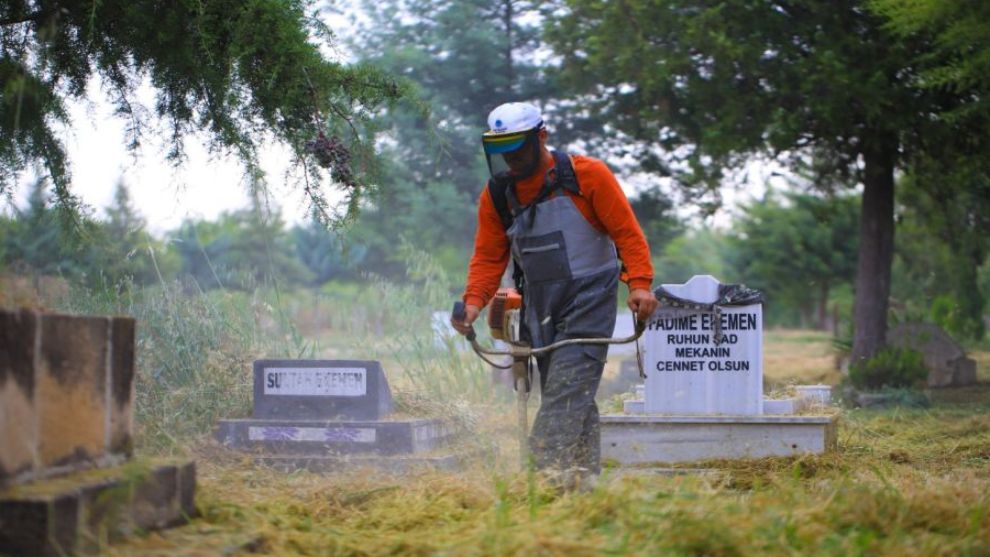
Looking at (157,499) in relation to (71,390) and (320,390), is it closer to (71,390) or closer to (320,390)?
(71,390)

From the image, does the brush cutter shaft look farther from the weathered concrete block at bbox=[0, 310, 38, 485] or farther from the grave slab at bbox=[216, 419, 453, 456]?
the weathered concrete block at bbox=[0, 310, 38, 485]

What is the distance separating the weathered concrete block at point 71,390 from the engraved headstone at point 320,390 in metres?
3.47

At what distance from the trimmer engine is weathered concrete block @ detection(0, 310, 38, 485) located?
9.46 feet

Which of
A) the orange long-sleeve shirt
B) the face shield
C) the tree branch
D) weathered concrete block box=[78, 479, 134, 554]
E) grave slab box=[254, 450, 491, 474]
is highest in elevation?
the tree branch

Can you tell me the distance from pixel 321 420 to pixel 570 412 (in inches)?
95.4

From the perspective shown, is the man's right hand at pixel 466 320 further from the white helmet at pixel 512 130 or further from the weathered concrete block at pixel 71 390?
the weathered concrete block at pixel 71 390

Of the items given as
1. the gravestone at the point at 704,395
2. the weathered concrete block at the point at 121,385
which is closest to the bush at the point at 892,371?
the gravestone at the point at 704,395

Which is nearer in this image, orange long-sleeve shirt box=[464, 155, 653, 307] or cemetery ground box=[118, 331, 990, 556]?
cemetery ground box=[118, 331, 990, 556]

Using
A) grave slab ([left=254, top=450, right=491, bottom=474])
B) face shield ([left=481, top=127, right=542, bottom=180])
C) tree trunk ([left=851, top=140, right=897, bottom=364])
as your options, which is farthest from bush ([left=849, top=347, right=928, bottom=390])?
face shield ([left=481, top=127, right=542, bottom=180])

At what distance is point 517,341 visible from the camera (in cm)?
669

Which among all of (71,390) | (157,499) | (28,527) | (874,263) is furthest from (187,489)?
(874,263)

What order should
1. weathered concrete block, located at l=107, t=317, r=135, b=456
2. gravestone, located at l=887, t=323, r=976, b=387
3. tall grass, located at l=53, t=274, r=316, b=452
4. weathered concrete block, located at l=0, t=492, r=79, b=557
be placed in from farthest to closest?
gravestone, located at l=887, t=323, r=976, b=387
tall grass, located at l=53, t=274, r=316, b=452
weathered concrete block, located at l=107, t=317, r=135, b=456
weathered concrete block, located at l=0, t=492, r=79, b=557

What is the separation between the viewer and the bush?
14.7 m

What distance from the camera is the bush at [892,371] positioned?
14711mm
